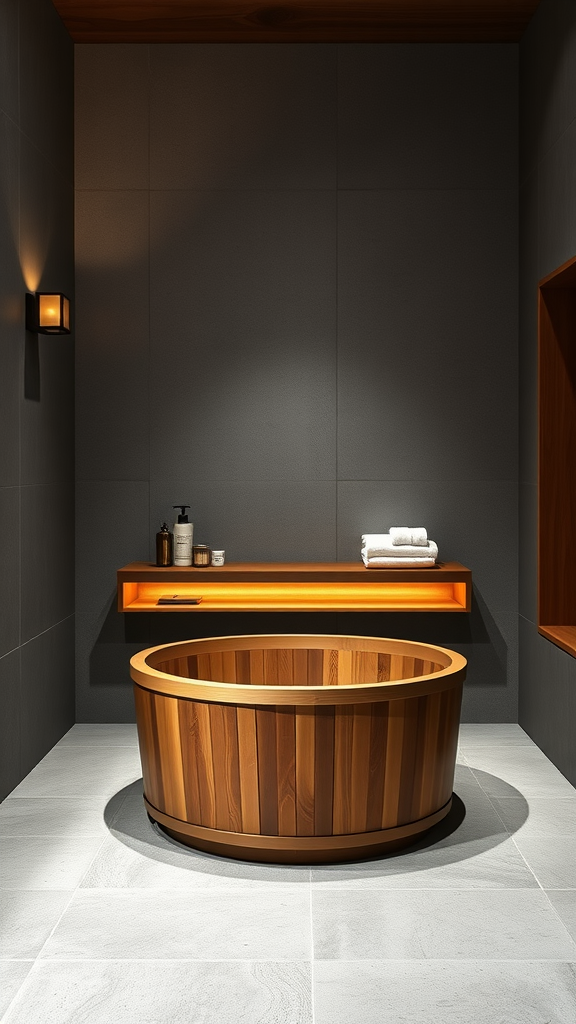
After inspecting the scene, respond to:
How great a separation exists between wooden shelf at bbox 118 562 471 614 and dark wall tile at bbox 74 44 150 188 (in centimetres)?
211

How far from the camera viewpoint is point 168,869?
3.13 m

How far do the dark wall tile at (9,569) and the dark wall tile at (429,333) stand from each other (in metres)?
1.86

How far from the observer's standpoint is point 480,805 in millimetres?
3738

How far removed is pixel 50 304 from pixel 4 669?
5.19ft

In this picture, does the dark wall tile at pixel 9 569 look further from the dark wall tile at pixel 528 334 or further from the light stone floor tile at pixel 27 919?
the dark wall tile at pixel 528 334

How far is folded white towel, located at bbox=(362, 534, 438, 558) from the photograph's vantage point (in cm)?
477

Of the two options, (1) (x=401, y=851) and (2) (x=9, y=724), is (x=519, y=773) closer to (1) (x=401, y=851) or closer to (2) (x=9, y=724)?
(1) (x=401, y=851)

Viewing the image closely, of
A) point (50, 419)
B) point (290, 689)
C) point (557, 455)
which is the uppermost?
point (50, 419)

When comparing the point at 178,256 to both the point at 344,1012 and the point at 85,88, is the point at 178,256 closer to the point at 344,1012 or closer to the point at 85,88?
the point at 85,88

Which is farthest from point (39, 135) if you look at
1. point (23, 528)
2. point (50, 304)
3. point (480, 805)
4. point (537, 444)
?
point (480, 805)

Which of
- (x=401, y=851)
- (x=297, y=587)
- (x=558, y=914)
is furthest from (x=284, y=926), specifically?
(x=297, y=587)

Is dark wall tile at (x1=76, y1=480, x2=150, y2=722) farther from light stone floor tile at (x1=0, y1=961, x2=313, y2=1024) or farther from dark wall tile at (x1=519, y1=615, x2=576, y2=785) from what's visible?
A: light stone floor tile at (x1=0, y1=961, x2=313, y2=1024)

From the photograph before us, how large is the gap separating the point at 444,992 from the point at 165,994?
678 millimetres

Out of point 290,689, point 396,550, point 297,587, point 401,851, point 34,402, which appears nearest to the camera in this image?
point 290,689
